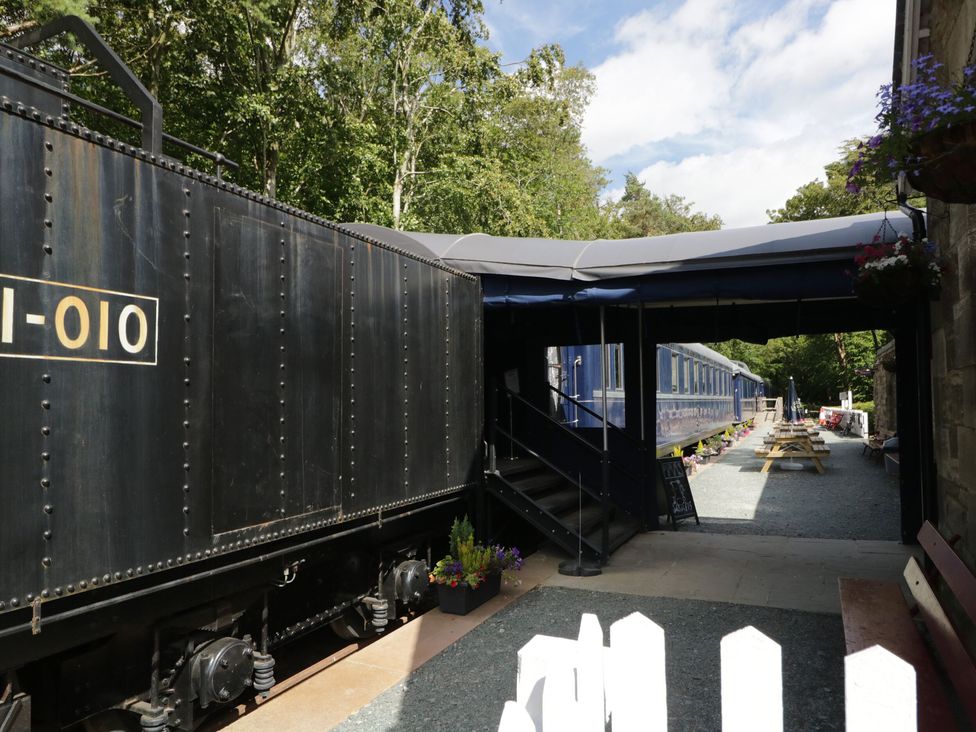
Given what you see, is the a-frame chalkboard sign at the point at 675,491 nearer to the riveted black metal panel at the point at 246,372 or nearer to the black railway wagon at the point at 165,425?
the black railway wagon at the point at 165,425

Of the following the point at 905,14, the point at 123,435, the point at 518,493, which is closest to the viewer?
the point at 123,435

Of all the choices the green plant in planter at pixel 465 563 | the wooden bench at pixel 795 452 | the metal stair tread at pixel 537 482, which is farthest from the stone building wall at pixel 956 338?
the wooden bench at pixel 795 452

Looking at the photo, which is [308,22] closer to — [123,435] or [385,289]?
[385,289]

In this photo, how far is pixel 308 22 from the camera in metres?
15.5

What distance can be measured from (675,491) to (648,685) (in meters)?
7.68

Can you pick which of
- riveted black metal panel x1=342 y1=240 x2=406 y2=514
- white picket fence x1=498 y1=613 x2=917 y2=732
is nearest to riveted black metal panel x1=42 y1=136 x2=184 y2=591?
riveted black metal panel x1=342 y1=240 x2=406 y2=514

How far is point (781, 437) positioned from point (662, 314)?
9196mm

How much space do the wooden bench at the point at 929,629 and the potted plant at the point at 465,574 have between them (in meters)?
2.52

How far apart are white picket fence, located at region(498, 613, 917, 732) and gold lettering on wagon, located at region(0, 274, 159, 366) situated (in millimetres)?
2039

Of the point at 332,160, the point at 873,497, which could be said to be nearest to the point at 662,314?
the point at 873,497

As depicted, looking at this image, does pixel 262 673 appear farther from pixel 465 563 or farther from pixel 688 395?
pixel 688 395

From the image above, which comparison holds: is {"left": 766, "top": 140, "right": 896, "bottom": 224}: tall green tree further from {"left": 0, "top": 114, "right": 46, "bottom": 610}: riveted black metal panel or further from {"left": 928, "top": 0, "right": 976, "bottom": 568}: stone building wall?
{"left": 0, "top": 114, "right": 46, "bottom": 610}: riveted black metal panel

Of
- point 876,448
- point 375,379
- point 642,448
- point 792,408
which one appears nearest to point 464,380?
point 375,379

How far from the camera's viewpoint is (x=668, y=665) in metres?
4.29
